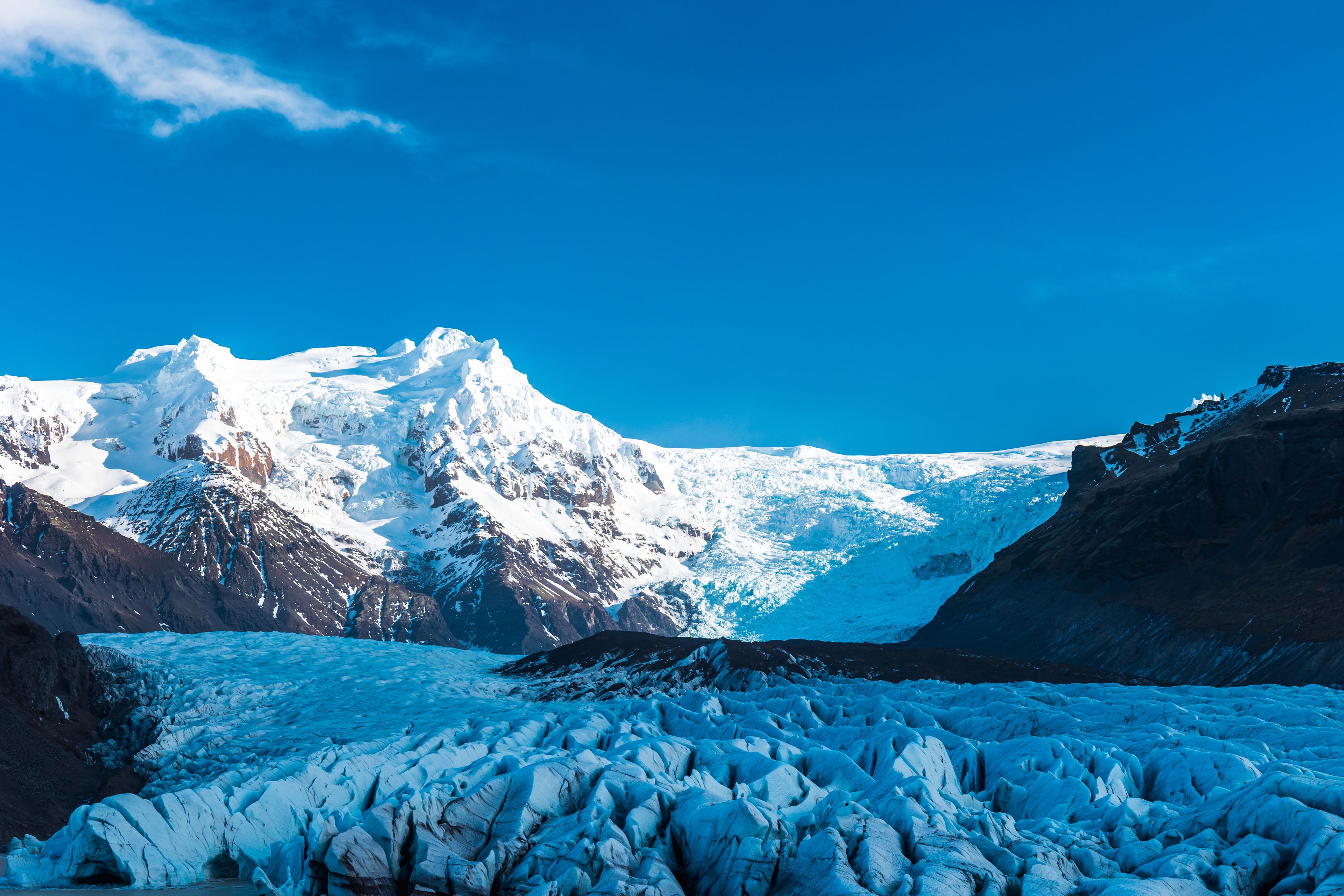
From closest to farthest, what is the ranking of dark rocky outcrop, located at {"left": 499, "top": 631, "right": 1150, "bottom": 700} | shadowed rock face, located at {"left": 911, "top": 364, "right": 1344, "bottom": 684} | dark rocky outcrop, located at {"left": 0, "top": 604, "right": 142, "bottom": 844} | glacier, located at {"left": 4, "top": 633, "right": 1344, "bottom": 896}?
1. glacier, located at {"left": 4, "top": 633, "right": 1344, "bottom": 896}
2. dark rocky outcrop, located at {"left": 0, "top": 604, "right": 142, "bottom": 844}
3. dark rocky outcrop, located at {"left": 499, "top": 631, "right": 1150, "bottom": 700}
4. shadowed rock face, located at {"left": 911, "top": 364, "right": 1344, "bottom": 684}

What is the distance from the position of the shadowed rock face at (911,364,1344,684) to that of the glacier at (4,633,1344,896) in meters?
42.2

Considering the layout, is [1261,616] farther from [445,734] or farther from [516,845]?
[516,845]

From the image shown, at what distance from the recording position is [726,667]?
295 ft

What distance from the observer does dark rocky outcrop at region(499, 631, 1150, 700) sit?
3452 inches

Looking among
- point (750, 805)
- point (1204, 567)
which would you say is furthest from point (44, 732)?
point (1204, 567)

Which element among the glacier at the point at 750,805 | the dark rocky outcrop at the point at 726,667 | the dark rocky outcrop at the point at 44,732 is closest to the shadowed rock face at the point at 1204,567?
the dark rocky outcrop at the point at 726,667

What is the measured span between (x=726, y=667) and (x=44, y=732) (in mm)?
47357

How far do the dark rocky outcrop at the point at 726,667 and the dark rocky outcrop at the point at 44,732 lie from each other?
102ft

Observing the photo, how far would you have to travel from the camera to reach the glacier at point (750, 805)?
1380 inches

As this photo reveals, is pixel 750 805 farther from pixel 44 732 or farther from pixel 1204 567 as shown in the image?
pixel 1204 567

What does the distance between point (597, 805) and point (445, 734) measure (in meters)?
20.5

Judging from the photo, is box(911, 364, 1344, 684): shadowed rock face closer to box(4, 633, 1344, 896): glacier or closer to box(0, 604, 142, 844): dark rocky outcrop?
box(4, 633, 1344, 896): glacier

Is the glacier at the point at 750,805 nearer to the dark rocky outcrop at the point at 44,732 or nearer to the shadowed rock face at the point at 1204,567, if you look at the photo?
the dark rocky outcrop at the point at 44,732

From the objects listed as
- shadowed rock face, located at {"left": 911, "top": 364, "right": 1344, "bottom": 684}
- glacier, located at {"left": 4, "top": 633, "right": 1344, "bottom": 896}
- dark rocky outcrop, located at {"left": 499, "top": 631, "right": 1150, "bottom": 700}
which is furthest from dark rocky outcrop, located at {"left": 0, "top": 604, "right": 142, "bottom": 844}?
shadowed rock face, located at {"left": 911, "top": 364, "right": 1344, "bottom": 684}
